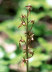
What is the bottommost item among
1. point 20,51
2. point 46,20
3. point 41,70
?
point 46,20

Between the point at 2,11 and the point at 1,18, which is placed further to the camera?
the point at 2,11

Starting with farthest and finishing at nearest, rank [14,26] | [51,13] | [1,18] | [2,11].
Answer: [2,11]
[1,18]
[51,13]
[14,26]

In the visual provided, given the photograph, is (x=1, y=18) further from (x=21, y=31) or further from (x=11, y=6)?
(x=21, y=31)

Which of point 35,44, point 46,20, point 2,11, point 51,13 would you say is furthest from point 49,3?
A: point 2,11

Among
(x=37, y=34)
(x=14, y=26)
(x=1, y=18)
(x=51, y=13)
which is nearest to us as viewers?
(x=37, y=34)

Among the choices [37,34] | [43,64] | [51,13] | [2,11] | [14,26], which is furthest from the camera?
[2,11]

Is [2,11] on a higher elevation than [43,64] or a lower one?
lower

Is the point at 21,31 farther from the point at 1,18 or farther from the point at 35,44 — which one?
the point at 1,18

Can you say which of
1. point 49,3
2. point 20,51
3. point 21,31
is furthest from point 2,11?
point 20,51

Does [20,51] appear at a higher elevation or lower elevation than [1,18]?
higher
